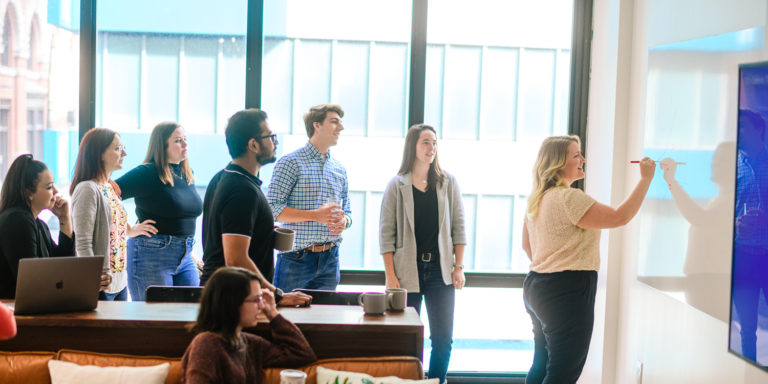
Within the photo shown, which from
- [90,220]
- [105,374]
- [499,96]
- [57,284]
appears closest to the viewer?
[105,374]

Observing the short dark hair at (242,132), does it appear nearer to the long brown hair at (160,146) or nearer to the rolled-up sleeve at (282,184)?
the rolled-up sleeve at (282,184)

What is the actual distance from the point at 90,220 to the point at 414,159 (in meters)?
1.65

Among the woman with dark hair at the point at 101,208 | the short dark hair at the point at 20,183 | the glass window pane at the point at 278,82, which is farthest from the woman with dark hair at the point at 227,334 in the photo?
the glass window pane at the point at 278,82

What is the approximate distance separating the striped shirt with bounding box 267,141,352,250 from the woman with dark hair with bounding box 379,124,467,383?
334mm

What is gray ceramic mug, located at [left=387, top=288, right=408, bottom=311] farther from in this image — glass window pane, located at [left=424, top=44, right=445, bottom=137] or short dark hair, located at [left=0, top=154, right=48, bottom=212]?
glass window pane, located at [left=424, top=44, right=445, bottom=137]

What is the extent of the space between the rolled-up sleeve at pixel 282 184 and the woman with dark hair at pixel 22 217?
42.2 inches

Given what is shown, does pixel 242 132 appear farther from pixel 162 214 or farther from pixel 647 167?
pixel 647 167

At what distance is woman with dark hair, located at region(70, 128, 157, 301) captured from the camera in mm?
3307

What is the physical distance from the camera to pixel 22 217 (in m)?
2.74

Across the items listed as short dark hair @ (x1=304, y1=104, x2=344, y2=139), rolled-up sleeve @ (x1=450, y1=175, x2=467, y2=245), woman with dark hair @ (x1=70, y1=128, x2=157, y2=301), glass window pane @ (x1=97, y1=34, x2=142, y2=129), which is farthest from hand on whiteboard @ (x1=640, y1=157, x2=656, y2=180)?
glass window pane @ (x1=97, y1=34, x2=142, y2=129)

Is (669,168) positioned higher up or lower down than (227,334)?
higher up

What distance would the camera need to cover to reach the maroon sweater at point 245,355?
7.08ft

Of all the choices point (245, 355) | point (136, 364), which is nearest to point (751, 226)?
point (245, 355)

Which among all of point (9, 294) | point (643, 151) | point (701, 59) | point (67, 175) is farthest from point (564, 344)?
point (67, 175)
